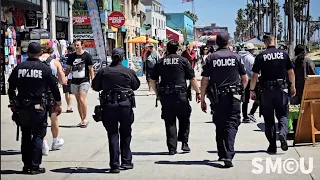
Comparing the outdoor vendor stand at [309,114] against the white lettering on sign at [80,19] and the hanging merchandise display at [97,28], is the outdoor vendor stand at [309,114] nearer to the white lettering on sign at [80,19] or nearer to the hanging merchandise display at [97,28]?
the hanging merchandise display at [97,28]

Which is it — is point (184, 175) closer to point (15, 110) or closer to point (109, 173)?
point (109, 173)

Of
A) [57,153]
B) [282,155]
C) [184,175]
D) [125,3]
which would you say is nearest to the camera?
[184,175]

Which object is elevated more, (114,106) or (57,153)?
(114,106)

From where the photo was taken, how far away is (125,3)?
4916cm

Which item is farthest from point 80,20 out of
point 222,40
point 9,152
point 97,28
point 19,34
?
point 222,40

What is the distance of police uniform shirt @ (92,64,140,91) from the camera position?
657 cm

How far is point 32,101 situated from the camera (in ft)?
21.2

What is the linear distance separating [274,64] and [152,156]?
7.46 feet

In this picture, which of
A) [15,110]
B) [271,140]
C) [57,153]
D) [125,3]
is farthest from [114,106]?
[125,3]

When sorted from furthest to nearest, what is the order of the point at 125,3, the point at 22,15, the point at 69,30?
1. the point at 125,3
2. the point at 69,30
3. the point at 22,15

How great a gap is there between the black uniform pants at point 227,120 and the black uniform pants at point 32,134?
92.4 inches

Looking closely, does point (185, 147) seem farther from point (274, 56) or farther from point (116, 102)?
point (274, 56)

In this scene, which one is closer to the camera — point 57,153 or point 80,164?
point 80,164

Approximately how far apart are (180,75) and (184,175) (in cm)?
176
